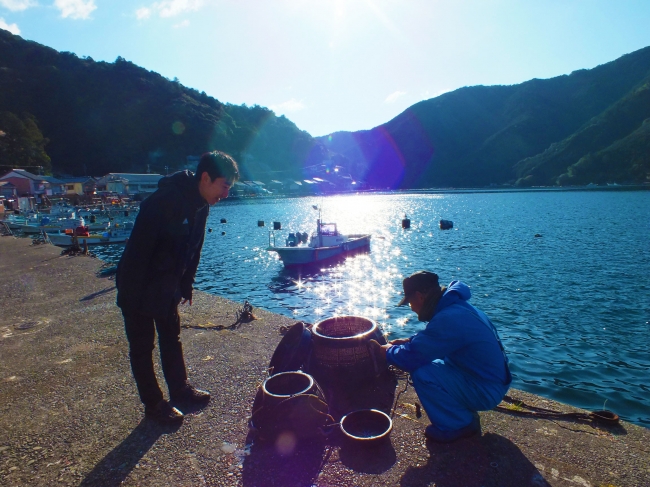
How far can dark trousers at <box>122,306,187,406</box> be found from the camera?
3.14m

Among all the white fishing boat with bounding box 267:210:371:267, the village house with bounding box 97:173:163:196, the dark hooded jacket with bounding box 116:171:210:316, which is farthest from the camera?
the village house with bounding box 97:173:163:196

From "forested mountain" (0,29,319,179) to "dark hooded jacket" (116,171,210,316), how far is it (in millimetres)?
93549

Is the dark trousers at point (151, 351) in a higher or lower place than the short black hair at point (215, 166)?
lower

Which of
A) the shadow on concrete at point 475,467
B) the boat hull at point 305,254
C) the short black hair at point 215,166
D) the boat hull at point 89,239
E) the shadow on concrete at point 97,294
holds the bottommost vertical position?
the boat hull at point 89,239

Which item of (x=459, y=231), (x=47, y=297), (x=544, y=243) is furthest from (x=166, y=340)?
(x=459, y=231)

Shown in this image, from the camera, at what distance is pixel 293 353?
13.2 ft

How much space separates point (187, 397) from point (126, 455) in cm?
78

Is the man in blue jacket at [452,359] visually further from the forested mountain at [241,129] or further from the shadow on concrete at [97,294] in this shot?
the forested mountain at [241,129]

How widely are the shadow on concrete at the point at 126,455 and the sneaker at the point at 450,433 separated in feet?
7.13

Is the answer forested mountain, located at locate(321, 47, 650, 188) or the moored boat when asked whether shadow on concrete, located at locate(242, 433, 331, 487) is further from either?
forested mountain, located at locate(321, 47, 650, 188)

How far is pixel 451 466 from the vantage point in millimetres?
2820

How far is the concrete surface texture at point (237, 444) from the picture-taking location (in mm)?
2748

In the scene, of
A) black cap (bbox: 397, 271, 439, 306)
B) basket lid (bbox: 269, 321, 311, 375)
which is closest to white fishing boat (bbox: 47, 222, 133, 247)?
basket lid (bbox: 269, 321, 311, 375)

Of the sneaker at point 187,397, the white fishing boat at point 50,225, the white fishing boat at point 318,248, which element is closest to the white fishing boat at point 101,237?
the white fishing boat at point 50,225
